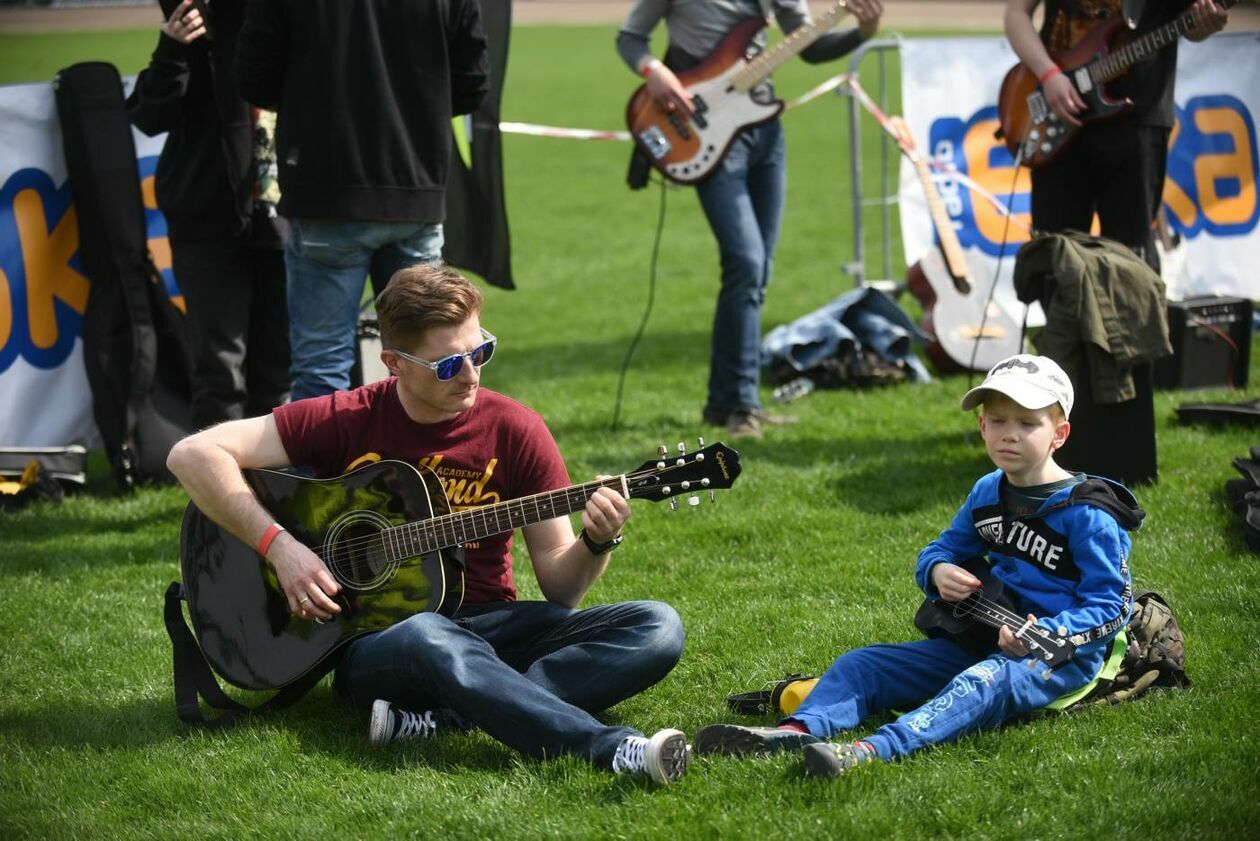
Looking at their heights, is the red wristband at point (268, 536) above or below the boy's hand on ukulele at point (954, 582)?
above

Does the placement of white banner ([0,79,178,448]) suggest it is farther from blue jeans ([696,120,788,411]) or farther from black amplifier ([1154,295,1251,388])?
black amplifier ([1154,295,1251,388])

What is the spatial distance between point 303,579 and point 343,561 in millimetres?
152

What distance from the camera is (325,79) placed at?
5.10 metres

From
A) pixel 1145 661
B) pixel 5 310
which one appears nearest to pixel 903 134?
pixel 5 310

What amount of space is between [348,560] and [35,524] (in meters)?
2.73

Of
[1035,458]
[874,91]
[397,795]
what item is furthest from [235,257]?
[874,91]

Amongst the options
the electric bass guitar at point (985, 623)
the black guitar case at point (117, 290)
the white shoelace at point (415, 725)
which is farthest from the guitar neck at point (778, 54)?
the white shoelace at point (415, 725)

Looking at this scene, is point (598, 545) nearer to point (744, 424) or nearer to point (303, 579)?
point (303, 579)

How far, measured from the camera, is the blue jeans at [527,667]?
3717 mm

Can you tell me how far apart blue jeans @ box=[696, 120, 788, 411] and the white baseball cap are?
3088 millimetres

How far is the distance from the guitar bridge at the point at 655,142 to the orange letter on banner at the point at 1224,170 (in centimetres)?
367

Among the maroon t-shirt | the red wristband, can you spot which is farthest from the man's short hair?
the red wristband

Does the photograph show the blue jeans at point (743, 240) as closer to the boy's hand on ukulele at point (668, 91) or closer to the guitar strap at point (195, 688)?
the boy's hand on ukulele at point (668, 91)

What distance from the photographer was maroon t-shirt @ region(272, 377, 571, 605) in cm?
409
